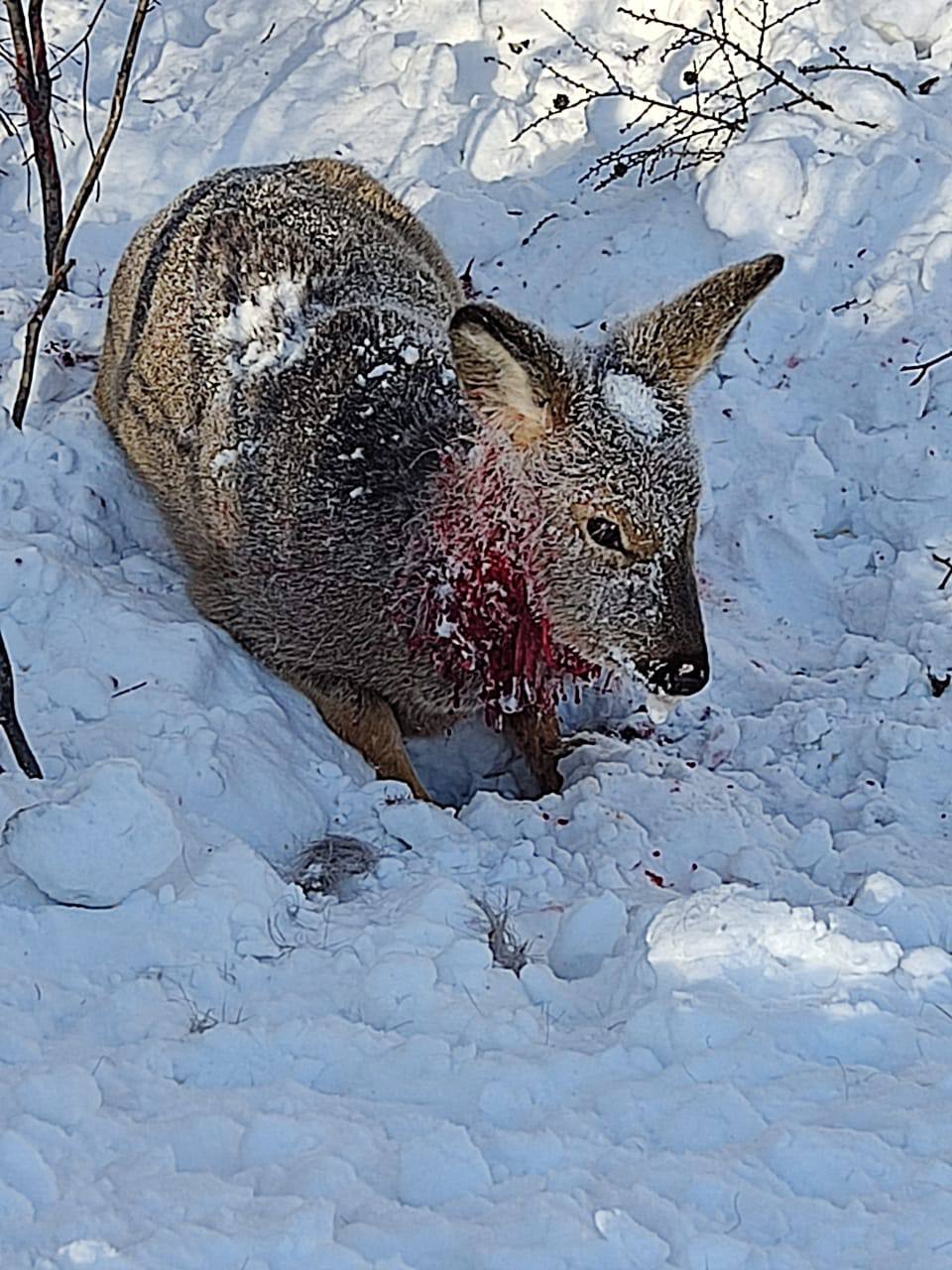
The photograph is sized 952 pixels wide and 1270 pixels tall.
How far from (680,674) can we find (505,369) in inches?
35.5

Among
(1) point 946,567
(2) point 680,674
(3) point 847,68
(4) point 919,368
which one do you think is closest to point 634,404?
(2) point 680,674

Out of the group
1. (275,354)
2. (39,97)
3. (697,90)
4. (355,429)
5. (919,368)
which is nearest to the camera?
(355,429)

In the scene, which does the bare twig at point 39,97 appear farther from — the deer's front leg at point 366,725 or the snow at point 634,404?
the snow at point 634,404

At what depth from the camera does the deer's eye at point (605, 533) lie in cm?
399

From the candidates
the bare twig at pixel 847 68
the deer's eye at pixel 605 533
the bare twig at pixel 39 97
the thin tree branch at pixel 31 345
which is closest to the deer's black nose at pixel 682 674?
the deer's eye at pixel 605 533

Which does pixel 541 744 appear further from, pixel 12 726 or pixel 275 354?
pixel 12 726

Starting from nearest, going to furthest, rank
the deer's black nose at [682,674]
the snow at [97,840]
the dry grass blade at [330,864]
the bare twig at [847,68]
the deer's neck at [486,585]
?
the snow at [97,840], the dry grass blade at [330,864], the deer's black nose at [682,674], the deer's neck at [486,585], the bare twig at [847,68]

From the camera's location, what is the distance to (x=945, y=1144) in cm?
241

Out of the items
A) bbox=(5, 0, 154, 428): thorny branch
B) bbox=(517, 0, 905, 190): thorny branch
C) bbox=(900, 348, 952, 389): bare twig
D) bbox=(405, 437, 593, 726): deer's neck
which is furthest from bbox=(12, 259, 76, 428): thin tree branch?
bbox=(900, 348, 952, 389): bare twig

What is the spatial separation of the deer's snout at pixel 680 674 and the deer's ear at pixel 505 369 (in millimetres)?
692

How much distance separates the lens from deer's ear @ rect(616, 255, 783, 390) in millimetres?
4238

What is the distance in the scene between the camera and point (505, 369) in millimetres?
3926

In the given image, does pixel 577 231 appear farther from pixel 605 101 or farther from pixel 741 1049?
pixel 741 1049

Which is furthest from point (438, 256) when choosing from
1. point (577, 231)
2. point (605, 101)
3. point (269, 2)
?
point (269, 2)
